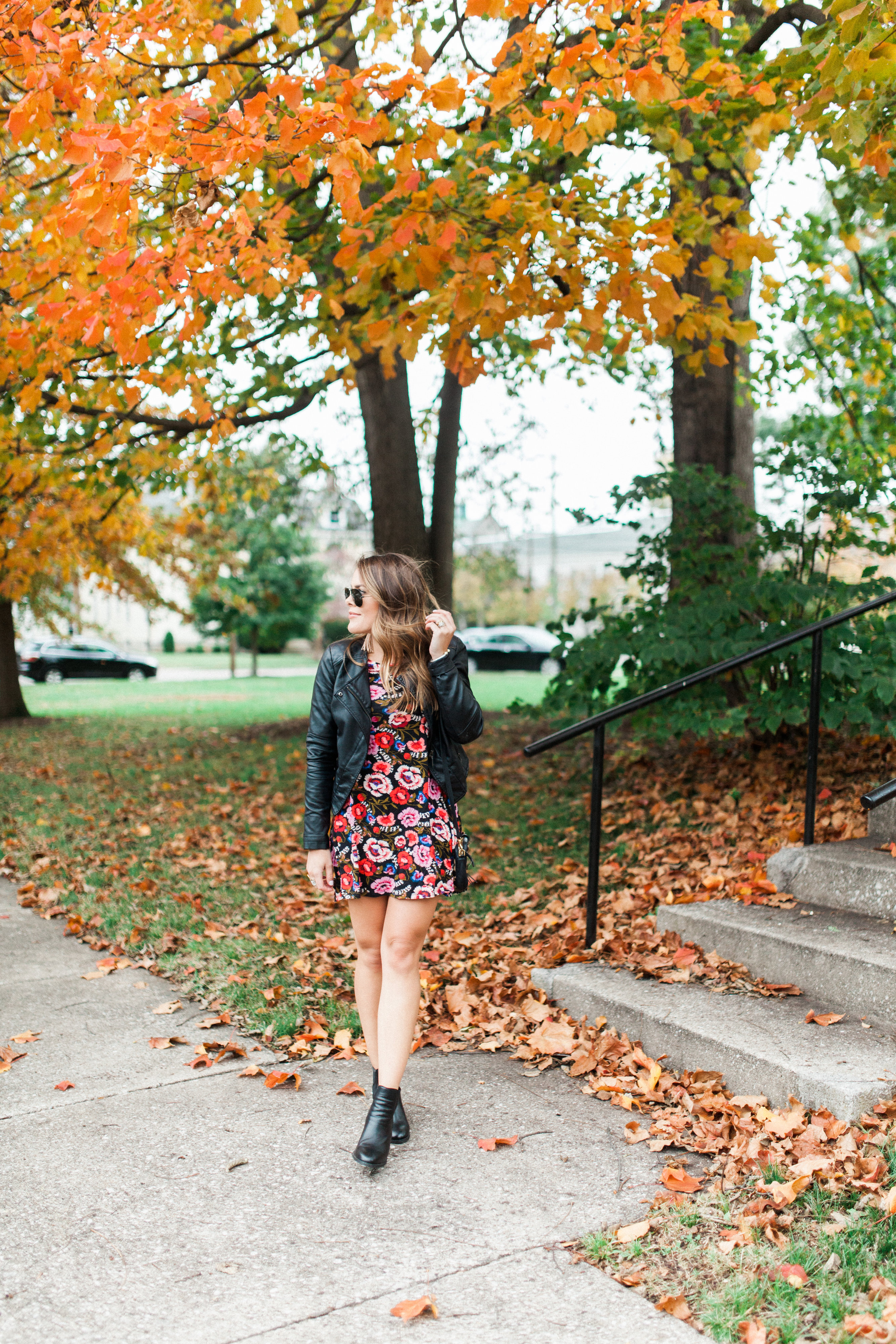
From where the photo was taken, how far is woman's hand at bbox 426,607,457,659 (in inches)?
136

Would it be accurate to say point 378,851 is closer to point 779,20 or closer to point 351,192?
point 351,192

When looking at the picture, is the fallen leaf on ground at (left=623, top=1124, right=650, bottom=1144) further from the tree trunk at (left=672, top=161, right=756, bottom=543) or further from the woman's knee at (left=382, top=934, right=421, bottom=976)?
the tree trunk at (left=672, top=161, right=756, bottom=543)

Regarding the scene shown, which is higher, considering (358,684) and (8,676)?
(358,684)

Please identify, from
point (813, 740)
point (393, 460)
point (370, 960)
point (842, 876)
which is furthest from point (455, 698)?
point (393, 460)

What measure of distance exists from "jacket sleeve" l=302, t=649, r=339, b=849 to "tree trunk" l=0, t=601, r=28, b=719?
52.4ft

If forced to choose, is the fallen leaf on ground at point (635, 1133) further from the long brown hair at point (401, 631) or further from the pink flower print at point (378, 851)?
the long brown hair at point (401, 631)

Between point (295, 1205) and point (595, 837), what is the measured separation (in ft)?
7.22

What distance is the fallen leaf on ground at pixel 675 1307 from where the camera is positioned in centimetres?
266

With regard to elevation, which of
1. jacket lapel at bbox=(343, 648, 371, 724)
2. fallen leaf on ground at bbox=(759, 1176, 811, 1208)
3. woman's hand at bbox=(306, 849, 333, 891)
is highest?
jacket lapel at bbox=(343, 648, 371, 724)

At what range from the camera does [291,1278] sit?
2.82 m

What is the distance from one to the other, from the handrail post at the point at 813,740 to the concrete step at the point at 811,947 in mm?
526

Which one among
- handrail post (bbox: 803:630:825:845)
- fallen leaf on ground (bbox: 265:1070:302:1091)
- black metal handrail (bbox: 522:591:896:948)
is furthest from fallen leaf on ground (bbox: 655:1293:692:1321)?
handrail post (bbox: 803:630:825:845)

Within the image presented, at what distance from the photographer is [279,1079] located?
4.03 metres

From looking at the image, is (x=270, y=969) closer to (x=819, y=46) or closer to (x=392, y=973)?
(x=392, y=973)
